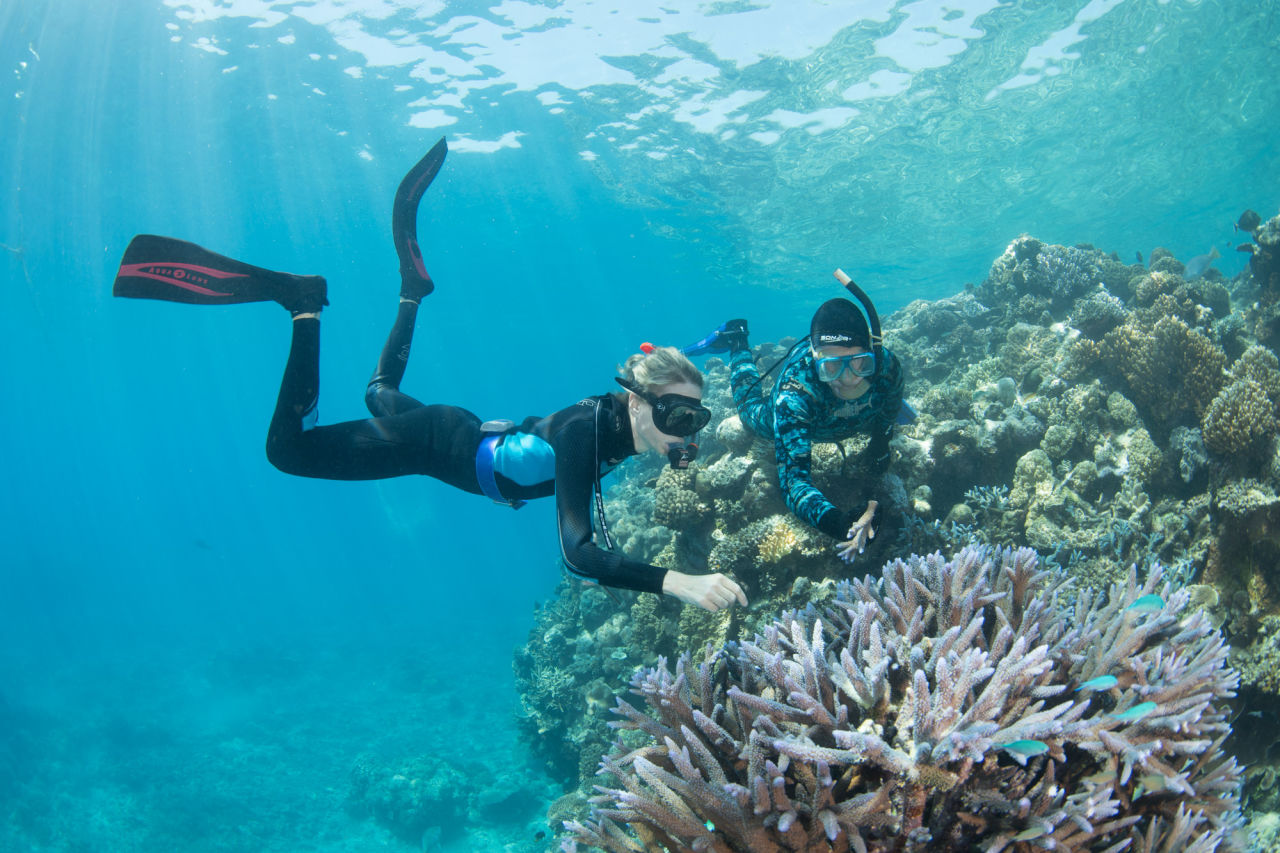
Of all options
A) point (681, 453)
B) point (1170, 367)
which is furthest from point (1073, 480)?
point (681, 453)

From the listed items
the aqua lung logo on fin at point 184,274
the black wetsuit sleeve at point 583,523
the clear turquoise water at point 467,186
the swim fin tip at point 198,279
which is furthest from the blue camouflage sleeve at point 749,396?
the clear turquoise water at point 467,186

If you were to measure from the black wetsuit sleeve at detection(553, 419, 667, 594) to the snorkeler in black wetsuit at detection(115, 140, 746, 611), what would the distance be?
0.02 metres

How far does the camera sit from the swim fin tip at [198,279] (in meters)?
4.73

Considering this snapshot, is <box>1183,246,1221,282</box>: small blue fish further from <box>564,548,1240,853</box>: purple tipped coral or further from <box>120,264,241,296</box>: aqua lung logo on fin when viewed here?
<box>120,264,241,296</box>: aqua lung logo on fin

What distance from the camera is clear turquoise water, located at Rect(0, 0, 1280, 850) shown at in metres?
17.8

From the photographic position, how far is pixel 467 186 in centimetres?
2927

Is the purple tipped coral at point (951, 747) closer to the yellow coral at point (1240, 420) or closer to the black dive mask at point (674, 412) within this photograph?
the black dive mask at point (674, 412)

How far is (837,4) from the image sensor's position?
53.9ft

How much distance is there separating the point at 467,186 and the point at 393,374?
88.6ft

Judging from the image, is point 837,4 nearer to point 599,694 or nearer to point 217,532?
point 599,694

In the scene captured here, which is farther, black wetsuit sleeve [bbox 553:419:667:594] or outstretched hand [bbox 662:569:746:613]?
black wetsuit sleeve [bbox 553:419:667:594]

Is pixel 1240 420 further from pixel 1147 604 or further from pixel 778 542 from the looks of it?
pixel 778 542

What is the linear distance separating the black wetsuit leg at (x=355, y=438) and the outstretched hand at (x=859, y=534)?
122 inches

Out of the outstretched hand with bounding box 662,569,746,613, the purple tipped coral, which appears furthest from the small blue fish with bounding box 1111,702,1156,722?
the outstretched hand with bounding box 662,569,746,613
